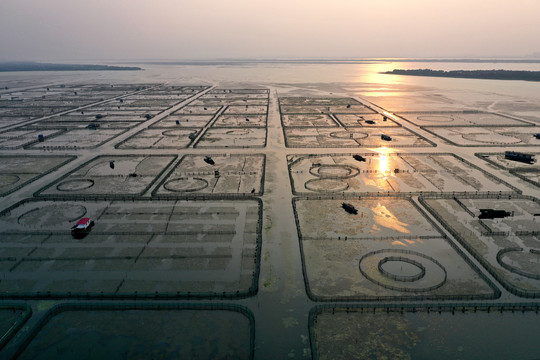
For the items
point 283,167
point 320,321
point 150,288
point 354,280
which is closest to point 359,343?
point 320,321

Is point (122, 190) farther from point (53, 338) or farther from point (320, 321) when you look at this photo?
point (320, 321)

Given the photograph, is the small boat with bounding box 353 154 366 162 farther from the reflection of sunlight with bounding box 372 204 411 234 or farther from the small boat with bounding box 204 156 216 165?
the small boat with bounding box 204 156 216 165

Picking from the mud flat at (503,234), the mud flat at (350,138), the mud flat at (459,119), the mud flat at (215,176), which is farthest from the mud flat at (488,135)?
the mud flat at (215,176)

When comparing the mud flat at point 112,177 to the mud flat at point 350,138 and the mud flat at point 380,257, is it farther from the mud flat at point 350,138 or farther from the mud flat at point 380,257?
the mud flat at point 350,138

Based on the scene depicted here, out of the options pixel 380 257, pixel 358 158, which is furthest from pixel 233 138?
pixel 380 257

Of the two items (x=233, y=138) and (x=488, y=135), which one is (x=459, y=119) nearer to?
(x=488, y=135)

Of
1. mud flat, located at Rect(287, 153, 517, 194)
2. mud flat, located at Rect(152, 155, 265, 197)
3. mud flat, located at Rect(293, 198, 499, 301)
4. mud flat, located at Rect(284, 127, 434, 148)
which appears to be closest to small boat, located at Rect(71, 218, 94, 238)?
mud flat, located at Rect(152, 155, 265, 197)
